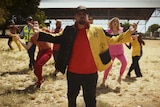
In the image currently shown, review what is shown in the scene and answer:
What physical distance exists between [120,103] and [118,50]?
5.74 ft

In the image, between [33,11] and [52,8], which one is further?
[52,8]

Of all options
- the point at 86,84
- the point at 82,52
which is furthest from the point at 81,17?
the point at 86,84

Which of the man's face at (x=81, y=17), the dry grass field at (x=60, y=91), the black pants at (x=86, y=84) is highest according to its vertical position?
the man's face at (x=81, y=17)

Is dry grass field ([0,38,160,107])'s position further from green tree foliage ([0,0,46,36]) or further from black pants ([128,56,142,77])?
green tree foliage ([0,0,46,36])

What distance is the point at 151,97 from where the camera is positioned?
26.3 ft

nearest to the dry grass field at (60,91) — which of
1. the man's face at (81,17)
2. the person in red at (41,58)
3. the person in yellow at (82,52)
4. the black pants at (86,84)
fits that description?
the person in red at (41,58)

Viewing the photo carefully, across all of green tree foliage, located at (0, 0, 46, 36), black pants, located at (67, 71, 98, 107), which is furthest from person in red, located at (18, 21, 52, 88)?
green tree foliage, located at (0, 0, 46, 36)

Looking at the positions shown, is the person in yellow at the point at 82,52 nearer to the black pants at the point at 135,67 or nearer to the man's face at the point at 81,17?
the man's face at the point at 81,17

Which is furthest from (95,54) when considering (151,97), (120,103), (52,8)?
(52,8)

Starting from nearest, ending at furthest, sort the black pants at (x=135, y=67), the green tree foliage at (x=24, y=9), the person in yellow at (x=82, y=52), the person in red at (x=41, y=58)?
the person in yellow at (x=82, y=52) → the person in red at (x=41, y=58) → the black pants at (x=135, y=67) → the green tree foliage at (x=24, y=9)

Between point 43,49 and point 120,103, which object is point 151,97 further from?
point 43,49

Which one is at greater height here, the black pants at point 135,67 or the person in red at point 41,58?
the person in red at point 41,58

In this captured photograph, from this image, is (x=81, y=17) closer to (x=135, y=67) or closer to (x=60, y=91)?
(x=60, y=91)

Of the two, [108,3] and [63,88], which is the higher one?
[108,3]
